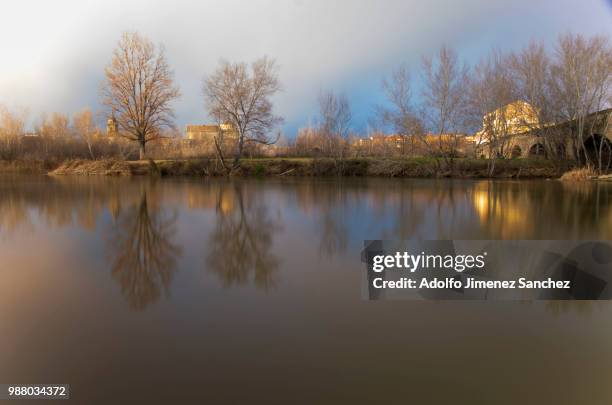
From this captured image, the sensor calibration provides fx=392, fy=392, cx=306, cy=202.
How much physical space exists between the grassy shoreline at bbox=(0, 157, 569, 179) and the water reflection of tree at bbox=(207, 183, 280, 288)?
24.9 metres

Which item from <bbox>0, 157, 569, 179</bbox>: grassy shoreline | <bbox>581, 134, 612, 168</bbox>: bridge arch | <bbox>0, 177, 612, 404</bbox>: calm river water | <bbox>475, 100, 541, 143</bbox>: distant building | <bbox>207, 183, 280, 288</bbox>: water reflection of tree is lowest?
<bbox>0, 177, 612, 404</bbox>: calm river water

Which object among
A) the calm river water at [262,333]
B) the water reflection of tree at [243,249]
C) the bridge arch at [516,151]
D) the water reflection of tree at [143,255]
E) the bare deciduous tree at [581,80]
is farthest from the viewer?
the bridge arch at [516,151]

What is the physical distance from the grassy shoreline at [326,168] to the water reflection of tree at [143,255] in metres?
25.7

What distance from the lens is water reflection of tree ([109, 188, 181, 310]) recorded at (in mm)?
4199

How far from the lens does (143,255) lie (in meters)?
5.65

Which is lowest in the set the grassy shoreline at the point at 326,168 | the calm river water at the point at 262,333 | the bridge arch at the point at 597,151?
the calm river water at the point at 262,333

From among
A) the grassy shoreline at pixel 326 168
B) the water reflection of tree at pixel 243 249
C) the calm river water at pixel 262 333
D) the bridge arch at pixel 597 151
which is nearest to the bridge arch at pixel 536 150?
the bridge arch at pixel 597 151

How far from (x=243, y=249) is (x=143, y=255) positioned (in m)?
1.45

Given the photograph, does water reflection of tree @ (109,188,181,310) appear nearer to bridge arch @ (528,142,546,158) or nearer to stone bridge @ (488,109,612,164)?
stone bridge @ (488,109,612,164)

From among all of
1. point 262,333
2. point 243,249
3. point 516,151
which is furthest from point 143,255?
point 516,151

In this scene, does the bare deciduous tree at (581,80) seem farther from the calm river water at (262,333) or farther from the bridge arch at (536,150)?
the calm river water at (262,333)

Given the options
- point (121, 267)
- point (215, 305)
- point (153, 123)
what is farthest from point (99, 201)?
point (153, 123)

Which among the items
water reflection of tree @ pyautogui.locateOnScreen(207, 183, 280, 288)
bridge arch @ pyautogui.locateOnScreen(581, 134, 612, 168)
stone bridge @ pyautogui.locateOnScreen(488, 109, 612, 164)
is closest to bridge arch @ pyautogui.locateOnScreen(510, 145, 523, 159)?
stone bridge @ pyautogui.locateOnScreen(488, 109, 612, 164)

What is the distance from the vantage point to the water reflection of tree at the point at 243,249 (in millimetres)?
Result: 4754
